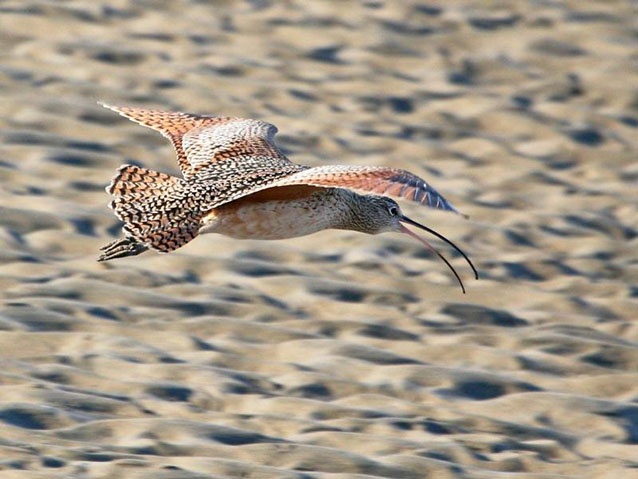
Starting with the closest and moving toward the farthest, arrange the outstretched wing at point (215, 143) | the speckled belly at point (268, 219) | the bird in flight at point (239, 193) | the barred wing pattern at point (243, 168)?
the barred wing pattern at point (243, 168), the bird in flight at point (239, 193), the speckled belly at point (268, 219), the outstretched wing at point (215, 143)

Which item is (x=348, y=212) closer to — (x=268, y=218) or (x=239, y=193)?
(x=268, y=218)

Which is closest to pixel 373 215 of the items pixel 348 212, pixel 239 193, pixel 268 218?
pixel 348 212

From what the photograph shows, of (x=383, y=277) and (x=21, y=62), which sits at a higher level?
(x=21, y=62)

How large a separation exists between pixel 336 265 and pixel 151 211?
1.76m

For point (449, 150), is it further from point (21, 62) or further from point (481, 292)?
point (21, 62)

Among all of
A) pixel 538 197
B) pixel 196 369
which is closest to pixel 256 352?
pixel 196 369

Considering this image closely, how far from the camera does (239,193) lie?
5922mm

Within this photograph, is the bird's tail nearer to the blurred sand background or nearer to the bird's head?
the blurred sand background

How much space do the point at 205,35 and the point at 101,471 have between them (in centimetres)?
484

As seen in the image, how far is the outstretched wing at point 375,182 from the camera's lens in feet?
17.6

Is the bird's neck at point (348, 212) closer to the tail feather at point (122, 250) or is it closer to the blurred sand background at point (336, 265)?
the blurred sand background at point (336, 265)

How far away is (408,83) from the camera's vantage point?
9391 millimetres

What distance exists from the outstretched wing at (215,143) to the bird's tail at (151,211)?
0.26 metres

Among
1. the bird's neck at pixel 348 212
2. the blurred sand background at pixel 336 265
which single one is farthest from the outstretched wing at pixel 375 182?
the blurred sand background at pixel 336 265
